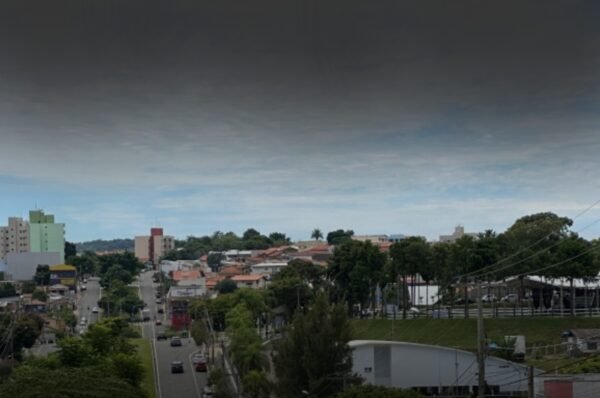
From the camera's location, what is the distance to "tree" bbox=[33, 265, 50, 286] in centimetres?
5628

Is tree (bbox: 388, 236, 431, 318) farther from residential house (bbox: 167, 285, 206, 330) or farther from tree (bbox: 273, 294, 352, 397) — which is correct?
residential house (bbox: 167, 285, 206, 330)

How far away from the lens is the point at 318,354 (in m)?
15.8

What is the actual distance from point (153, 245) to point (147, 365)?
79485mm

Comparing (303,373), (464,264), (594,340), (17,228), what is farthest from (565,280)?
(17,228)

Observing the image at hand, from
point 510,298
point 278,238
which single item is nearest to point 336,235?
point 278,238

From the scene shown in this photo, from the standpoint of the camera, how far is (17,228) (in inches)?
3174

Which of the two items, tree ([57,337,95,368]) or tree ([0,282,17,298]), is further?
tree ([0,282,17,298])

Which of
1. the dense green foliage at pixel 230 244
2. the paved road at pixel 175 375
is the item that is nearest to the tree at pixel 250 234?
the dense green foliage at pixel 230 244

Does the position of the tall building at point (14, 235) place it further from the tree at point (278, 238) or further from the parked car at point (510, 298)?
the parked car at point (510, 298)

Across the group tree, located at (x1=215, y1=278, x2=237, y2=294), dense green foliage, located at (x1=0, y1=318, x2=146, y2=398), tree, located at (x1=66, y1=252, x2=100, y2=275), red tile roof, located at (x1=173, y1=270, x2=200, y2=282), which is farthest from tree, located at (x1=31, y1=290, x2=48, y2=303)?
dense green foliage, located at (x1=0, y1=318, x2=146, y2=398)

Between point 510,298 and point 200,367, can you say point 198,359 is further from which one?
point 510,298

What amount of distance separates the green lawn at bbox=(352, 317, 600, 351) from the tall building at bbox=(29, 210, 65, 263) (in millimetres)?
54367

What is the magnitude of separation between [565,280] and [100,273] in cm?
4646

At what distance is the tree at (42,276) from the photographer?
5628 centimetres
